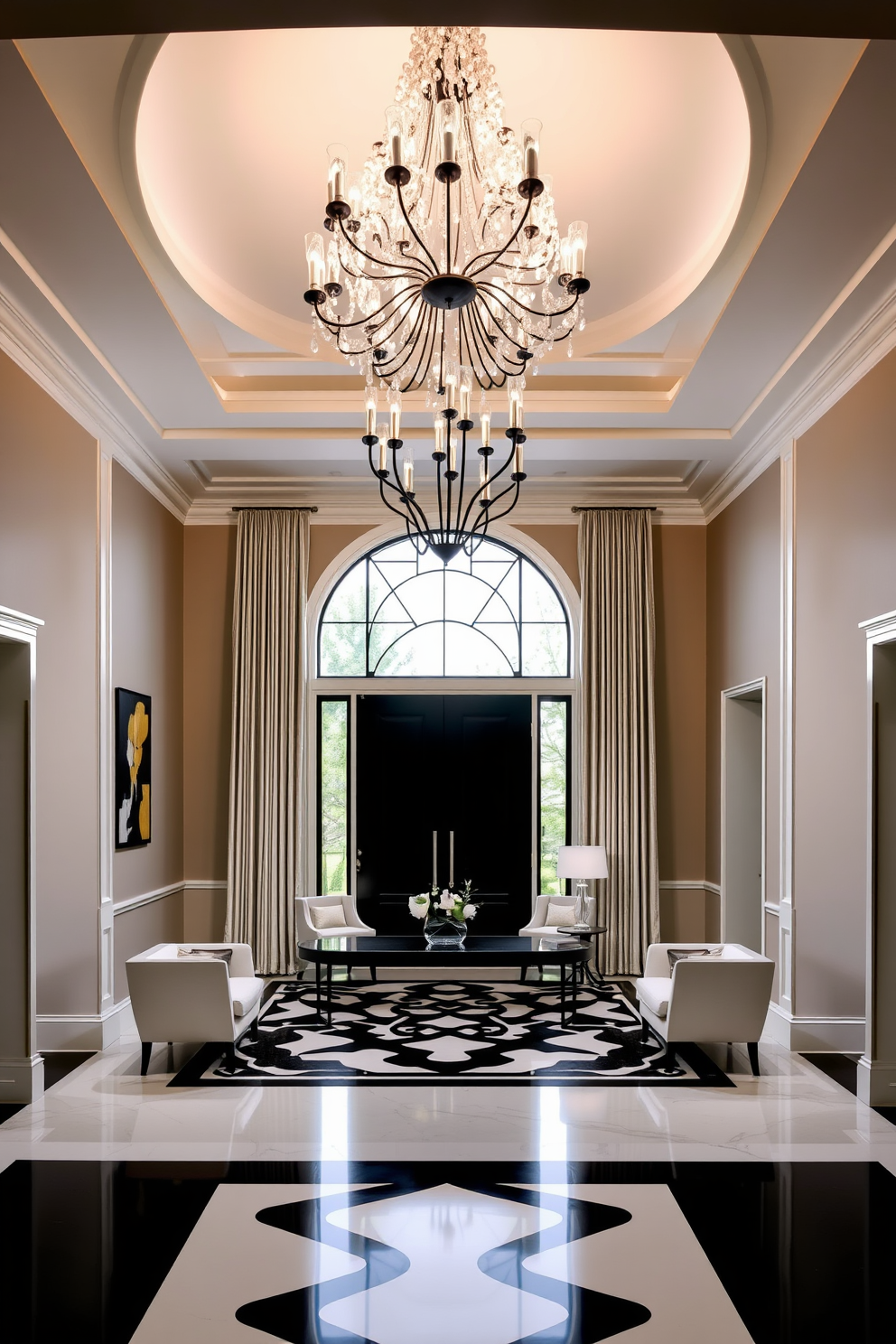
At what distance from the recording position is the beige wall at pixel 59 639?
5359 mm

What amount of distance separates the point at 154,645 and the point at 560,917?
382 cm

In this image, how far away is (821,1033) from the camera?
20.4ft

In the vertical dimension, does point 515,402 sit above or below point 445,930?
above

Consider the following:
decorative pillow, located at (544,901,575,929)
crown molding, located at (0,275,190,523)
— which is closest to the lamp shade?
decorative pillow, located at (544,901,575,929)

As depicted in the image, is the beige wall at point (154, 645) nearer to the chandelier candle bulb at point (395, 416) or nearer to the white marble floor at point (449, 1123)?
the white marble floor at point (449, 1123)

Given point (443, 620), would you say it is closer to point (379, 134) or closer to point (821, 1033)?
point (821, 1033)

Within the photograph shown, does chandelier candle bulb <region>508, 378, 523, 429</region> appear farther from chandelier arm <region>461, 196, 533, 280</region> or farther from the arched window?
the arched window

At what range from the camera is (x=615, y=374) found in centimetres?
688

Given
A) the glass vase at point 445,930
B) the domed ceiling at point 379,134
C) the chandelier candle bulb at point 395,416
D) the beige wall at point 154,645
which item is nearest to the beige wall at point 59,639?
the beige wall at point 154,645

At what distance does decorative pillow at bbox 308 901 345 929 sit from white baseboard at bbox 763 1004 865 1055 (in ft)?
11.1

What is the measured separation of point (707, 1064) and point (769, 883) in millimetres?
1477

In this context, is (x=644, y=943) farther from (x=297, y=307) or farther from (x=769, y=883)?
(x=297, y=307)

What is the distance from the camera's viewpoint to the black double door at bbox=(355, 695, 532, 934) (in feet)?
28.9

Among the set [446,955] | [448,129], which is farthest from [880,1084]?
[448,129]
